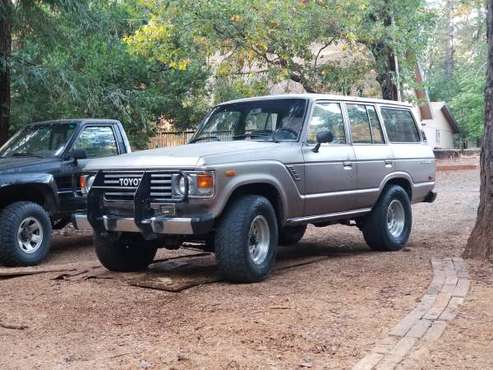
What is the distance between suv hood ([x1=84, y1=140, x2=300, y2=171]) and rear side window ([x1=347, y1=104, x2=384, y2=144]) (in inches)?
55.5

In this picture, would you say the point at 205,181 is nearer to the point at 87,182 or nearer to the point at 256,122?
the point at 87,182

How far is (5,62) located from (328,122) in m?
5.89

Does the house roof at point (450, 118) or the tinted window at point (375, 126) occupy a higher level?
the house roof at point (450, 118)

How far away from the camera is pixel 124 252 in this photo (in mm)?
7266

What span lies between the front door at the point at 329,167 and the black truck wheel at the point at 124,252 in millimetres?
1861

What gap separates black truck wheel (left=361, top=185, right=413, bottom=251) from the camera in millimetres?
8555

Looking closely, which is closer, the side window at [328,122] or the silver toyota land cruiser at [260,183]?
the silver toyota land cruiser at [260,183]

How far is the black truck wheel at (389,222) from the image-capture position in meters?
8.55

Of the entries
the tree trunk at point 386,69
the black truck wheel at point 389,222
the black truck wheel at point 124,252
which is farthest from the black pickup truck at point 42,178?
the tree trunk at point 386,69

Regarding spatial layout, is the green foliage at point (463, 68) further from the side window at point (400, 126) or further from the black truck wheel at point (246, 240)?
the black truck wheel at point (246, 240)

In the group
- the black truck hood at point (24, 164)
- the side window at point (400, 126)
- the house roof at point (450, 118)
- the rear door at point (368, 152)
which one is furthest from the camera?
the house roof at point (450, 118)

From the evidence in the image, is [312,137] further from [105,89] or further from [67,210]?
[105,89]

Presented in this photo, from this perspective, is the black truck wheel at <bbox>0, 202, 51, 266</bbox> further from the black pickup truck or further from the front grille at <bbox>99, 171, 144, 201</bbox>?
the front grille at <bbox>99, 171, 144, 201</bbox>

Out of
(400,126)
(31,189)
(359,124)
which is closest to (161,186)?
(31,189)
